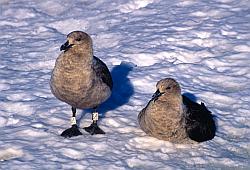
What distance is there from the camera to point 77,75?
6539 millimetres

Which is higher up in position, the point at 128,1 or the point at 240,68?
the point at 128,1

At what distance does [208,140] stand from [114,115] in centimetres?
131

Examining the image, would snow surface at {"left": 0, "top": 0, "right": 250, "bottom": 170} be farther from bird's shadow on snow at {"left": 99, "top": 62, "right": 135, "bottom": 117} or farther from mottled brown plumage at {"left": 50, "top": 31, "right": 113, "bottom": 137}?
mottled brown plumage at {"left": 50, "top": 31, "right": 113, "bottom": 137}

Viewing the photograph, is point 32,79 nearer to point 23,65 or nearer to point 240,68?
point 23,65

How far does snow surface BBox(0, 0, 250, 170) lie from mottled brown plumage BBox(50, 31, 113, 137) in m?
0.49

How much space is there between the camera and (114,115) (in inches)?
295

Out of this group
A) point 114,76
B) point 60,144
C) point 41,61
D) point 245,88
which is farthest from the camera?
point 41,61

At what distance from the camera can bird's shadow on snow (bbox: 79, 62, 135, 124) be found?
25.3 feet

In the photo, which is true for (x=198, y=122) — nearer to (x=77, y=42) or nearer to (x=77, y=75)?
(x=77, y=75)

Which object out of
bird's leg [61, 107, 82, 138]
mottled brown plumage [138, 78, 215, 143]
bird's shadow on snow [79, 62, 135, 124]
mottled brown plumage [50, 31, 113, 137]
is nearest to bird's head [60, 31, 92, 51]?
mottled brown plumage [50, 31, 113, 137]

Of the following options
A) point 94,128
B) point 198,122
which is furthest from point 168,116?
point 94,128

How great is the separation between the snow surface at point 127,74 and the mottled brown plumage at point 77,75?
19.4 inches

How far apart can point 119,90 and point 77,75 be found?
182 centimetres

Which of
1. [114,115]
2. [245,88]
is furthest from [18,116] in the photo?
[245,88]
